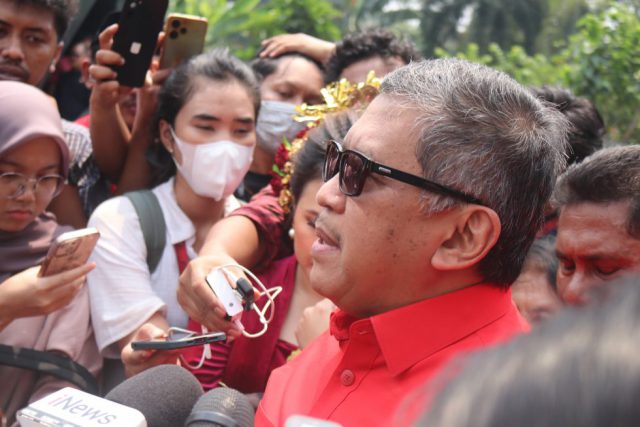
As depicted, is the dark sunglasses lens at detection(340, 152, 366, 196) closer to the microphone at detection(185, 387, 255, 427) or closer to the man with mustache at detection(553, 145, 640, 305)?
the microphone at detection(185, 387, 255, 427)

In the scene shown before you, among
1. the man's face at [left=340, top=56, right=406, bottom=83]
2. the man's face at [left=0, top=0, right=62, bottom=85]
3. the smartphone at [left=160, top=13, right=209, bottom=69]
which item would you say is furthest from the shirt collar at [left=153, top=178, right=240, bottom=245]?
the man's face at [left=340, top=56, right=406, bottom=83]

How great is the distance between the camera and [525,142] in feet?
5.66

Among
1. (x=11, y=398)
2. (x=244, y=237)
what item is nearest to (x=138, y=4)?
(x=244, y=237)

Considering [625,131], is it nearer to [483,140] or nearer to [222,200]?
[222,200]

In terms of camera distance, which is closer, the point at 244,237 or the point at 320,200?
the point at 320,200

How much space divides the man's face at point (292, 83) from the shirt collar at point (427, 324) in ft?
8.06

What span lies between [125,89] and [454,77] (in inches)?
79.6

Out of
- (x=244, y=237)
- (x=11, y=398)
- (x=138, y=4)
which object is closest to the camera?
(x=11, y=398)

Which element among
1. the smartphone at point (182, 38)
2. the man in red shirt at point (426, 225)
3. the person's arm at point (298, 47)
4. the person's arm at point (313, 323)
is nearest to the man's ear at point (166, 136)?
the smartphone at point (182, 38)

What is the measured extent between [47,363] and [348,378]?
1.27 meters

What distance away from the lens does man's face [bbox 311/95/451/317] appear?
5.64ft

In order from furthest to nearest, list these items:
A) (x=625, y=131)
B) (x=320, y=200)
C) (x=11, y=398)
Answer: (x=625, y=131)
(x=11, y=398)
(x=320, y=200)

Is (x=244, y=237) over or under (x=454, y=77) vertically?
under

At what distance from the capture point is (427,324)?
172 cm
